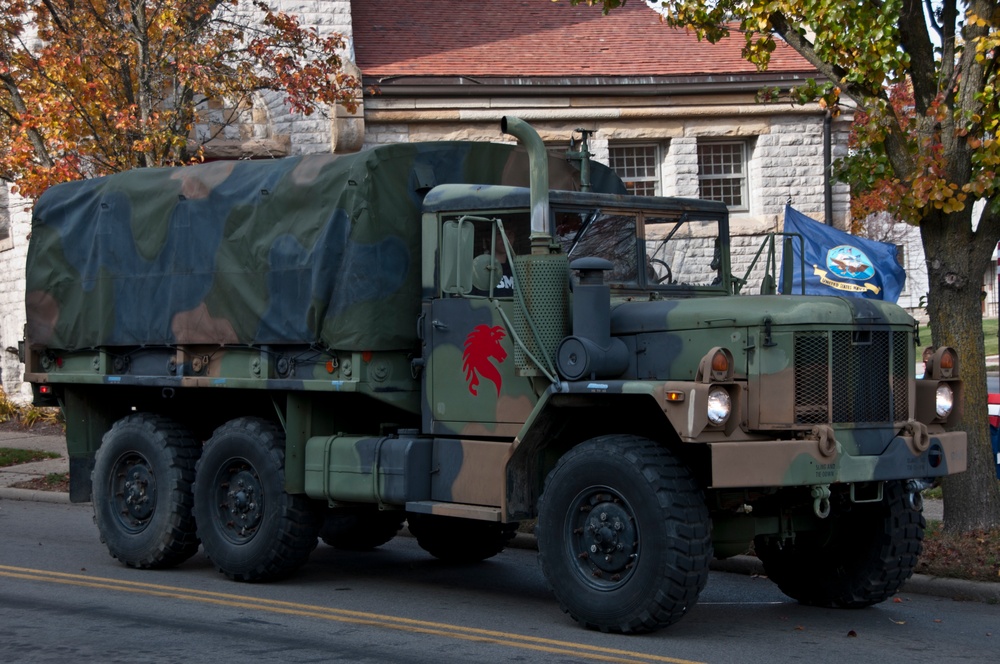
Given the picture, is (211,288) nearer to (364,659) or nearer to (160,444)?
(160,444)

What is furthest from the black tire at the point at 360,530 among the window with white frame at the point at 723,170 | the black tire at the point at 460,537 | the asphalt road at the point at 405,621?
the window with white frame at the point at 723,170

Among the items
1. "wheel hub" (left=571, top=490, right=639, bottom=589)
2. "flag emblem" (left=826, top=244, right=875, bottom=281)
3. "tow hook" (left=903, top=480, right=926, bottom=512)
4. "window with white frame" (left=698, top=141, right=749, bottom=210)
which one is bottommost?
"wheel hub" (left=571, top=490, right=639, bottom=589)

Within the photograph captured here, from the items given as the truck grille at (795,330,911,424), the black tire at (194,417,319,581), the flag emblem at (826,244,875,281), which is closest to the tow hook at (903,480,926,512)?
the truck grille at (795,330,911,424)

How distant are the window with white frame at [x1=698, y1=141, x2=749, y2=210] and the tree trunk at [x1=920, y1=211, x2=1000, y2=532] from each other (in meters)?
11.4

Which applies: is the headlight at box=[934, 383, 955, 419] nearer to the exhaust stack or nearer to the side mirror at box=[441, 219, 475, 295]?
the exhaust stack

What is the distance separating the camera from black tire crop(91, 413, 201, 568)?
11.1 metres

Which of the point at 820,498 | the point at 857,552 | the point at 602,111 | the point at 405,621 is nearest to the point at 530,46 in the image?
the point at 602,111

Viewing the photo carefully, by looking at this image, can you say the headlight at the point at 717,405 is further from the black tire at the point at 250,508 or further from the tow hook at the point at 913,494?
the black tire at the point at 250,508

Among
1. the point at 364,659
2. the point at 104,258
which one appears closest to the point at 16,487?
the point at 104,258

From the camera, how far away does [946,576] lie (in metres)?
10.2

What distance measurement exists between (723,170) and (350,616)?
1526cm

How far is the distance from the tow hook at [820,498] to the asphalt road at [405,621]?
2.62ft

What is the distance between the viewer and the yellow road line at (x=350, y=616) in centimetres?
776

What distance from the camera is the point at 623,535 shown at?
326 inches
